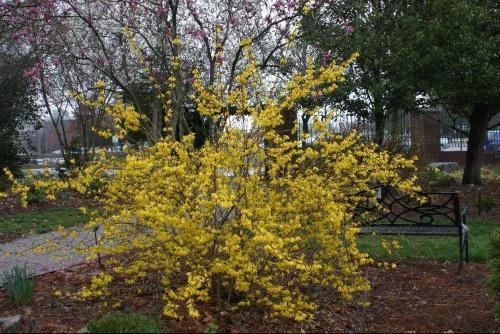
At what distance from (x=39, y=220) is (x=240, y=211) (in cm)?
761

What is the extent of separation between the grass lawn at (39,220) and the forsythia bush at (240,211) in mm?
5259

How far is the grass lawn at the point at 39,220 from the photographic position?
10.2 m

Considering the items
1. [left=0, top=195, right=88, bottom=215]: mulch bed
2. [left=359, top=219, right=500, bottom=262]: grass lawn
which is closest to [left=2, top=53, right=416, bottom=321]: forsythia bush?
[left=359, top=219, right=500, bottom=262]: grass lawn

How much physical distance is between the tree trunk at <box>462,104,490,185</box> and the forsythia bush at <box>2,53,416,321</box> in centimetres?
1036

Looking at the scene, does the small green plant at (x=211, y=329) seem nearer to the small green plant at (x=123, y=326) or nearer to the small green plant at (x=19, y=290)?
the small green plant at (x=123, y=326)

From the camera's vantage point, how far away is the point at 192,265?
479 centimetres

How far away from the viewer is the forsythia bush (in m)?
4.54

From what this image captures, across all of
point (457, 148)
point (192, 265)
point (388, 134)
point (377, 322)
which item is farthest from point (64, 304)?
point (457, 148)

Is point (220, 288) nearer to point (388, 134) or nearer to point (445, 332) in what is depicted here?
→ point (445, 332)

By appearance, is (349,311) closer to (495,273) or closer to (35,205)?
(495,273)

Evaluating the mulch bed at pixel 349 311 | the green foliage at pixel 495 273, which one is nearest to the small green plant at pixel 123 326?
the mulch bed at pixel 349 311

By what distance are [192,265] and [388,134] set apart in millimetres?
9631

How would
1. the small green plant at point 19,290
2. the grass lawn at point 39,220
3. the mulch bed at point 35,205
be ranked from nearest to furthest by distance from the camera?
1. the small green plant at point 19,290
2. the grass lawn at point 39,220
3. the mulch bed at point 35,205

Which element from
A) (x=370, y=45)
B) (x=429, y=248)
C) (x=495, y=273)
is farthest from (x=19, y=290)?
(x=370, y=45)
